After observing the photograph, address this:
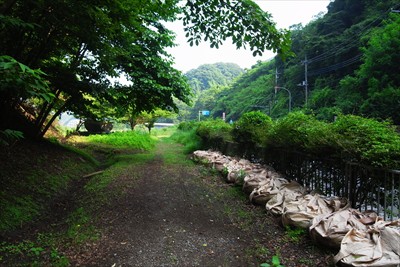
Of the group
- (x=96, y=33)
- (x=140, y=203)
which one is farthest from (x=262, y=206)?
(x=96, y=33)

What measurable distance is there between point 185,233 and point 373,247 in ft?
8.17

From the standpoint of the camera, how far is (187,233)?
4297 mm

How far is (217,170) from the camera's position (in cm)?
938

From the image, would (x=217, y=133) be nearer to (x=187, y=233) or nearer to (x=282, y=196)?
(x=282, y=196)

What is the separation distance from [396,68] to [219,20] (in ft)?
102

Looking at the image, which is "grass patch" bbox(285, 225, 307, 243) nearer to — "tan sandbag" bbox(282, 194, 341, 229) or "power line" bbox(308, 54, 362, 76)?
"tan sandbag" bbox(282, 194, 341, 229)

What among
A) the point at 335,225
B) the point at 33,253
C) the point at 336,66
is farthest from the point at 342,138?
the point at 336,66

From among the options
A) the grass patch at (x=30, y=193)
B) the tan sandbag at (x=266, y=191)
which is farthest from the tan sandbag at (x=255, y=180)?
the grass patch at (x=30, y=193)

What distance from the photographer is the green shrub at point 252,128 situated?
8.71 m

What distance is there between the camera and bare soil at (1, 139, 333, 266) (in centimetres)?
351

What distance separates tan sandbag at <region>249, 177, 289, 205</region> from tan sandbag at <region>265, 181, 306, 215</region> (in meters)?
0.06

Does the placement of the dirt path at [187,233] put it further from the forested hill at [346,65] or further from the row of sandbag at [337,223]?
the forested hill at [346,65]

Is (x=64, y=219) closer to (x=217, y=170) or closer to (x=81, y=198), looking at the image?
(x=81, y=198)

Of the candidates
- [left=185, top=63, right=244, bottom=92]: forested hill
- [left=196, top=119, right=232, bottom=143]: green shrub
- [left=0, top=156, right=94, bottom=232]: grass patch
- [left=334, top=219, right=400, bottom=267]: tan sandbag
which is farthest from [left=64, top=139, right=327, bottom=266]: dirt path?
[left=185, top=63, right=244, bottom=92]: forested hill
